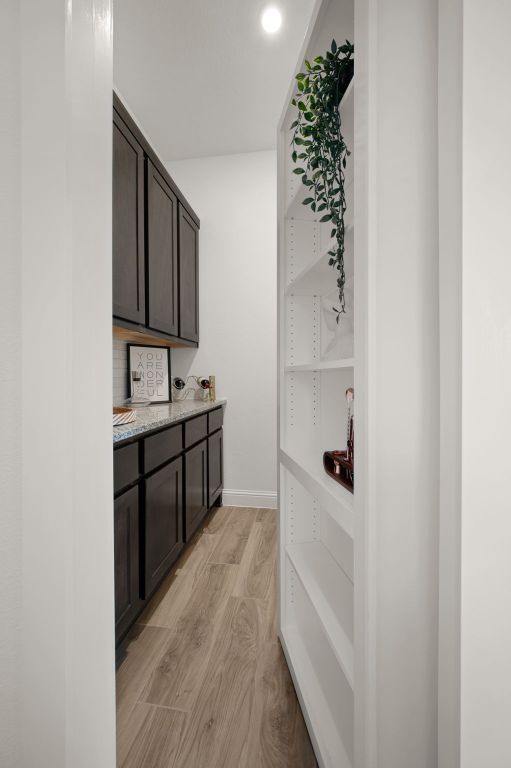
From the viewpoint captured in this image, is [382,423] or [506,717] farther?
[382,423]

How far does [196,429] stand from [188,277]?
127 cm

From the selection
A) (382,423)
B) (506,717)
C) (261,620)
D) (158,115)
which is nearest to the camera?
(506,717)

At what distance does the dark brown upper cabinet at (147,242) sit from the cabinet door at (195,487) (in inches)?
31.6

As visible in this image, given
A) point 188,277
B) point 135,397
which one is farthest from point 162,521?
point 188,277

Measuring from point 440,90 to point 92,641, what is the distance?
3.67 ft

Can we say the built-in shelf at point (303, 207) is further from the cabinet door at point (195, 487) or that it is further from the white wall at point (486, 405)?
the cabinet door at point (195, 487)

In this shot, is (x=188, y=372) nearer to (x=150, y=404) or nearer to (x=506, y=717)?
(x=150, y=404)

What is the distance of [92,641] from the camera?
2.22 feet

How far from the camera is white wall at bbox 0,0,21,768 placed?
22.4 inches

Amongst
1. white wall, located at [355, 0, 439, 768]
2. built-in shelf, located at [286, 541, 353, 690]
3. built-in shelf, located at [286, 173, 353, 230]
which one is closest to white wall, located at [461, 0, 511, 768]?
white wall, located at [355, 0, 439, 768]

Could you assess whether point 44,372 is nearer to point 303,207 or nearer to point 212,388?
point 303,207

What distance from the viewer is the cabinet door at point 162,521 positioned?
159 cm

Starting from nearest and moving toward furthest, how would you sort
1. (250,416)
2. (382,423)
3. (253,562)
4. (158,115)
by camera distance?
(382,423) → (253,562) → (158,115) → (250,416)

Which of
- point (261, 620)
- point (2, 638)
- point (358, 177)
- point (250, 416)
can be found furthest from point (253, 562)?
point (358, 177)
